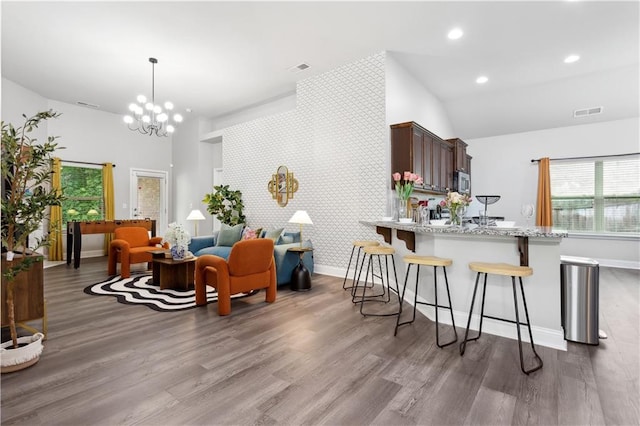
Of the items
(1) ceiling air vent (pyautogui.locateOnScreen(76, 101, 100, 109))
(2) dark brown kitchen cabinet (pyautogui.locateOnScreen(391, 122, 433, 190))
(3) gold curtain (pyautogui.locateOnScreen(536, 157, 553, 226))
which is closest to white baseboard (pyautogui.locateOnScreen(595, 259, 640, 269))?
(3) gold curtain (pyautogui.locateOnScreen(536, 157, 553, 226))

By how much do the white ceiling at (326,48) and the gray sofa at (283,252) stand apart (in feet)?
10.0

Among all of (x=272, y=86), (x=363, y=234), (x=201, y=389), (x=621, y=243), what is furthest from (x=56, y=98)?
(x=621, y=243)

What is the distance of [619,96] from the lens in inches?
231

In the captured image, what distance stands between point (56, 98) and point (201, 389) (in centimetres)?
809

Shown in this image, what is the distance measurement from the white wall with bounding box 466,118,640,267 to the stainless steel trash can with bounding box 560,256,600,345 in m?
5.26

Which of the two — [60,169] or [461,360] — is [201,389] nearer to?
[461,360]

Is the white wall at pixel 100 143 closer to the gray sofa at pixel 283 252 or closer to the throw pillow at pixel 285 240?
the gray sofa at pixel 283 252

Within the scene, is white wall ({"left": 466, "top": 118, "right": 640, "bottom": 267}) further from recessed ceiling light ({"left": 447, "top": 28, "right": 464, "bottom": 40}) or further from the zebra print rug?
the zebra print rug

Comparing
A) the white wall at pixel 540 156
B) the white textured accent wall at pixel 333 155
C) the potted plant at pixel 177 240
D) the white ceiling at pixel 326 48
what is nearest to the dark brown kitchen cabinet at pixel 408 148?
the white textured accent wall at pixel 333 155

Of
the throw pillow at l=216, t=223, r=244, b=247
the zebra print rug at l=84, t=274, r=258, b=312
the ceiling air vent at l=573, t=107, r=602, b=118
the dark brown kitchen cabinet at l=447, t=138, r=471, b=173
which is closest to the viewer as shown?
the zebra print rug at l=84, t=274, r=258, b=312

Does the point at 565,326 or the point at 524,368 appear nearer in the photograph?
the point at 524,368

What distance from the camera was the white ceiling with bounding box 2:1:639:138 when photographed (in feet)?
12.6

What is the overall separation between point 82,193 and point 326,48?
6.95 metres

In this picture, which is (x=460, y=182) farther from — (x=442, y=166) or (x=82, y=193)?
(x=82, y=193)
